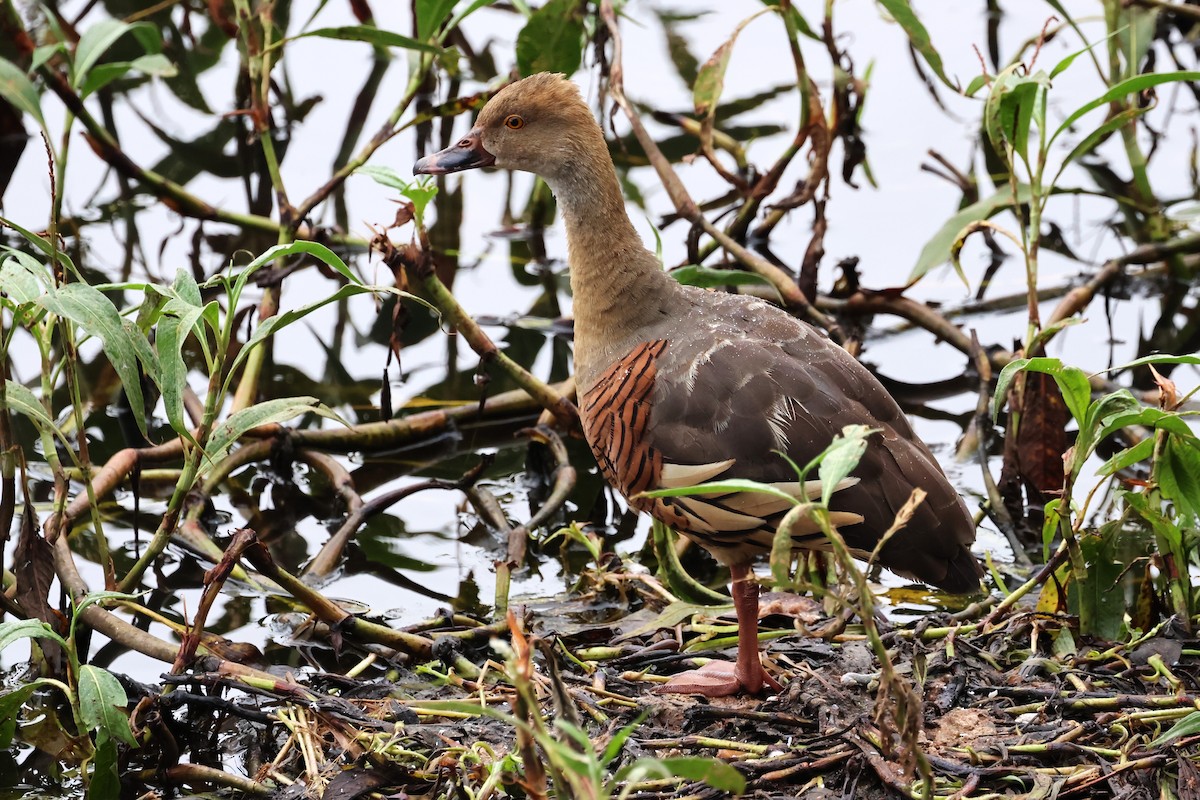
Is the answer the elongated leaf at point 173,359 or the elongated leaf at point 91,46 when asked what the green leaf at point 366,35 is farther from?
the elongated leaf at point 173,359

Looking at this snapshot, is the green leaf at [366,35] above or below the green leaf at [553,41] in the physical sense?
below

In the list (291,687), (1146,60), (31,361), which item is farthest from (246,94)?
(1146,60)

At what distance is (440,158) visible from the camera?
4855 millimetres

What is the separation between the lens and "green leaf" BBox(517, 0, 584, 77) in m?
6.23

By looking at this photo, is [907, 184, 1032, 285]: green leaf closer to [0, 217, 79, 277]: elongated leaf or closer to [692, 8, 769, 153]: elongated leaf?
[692, 8, 769, 153]: elongated leaf

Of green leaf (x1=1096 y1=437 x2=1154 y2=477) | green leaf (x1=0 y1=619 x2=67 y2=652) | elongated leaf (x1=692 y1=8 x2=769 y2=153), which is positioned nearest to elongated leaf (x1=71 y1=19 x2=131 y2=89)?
elongated leaf (x1=692 y1=8 x2=769 y2=153)

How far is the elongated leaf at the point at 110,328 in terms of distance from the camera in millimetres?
3387

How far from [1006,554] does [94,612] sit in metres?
3.19

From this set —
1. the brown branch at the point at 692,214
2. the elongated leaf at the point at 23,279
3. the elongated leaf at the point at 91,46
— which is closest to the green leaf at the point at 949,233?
the brown branch at the point at 692,214

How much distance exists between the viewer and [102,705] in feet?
11.5

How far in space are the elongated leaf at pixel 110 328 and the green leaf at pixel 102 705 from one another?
66cm

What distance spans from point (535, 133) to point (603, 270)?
549mm

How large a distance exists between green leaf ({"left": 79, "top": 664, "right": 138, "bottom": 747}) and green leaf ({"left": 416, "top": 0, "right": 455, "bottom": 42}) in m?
3.23

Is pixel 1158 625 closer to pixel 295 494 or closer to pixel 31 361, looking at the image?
pixel 295 494
